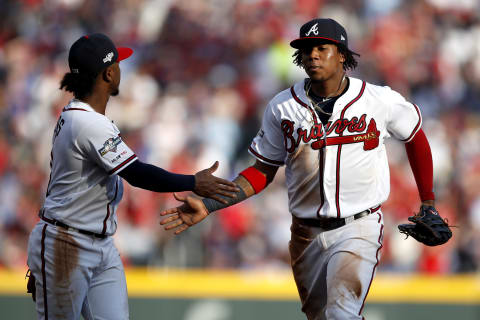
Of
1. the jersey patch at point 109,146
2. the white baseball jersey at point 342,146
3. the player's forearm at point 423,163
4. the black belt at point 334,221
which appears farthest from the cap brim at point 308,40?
the jersey patch at point 109,146

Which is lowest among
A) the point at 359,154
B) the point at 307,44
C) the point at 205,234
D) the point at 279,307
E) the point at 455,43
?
the point at 279,307

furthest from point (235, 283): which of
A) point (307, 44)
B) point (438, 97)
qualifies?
point (438, 97)

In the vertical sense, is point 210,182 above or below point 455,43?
below

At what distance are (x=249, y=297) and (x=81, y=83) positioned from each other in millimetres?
3475

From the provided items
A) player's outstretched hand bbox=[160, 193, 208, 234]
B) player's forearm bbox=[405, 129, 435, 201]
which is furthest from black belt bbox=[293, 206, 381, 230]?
player's outstretched hand bbox=[160, 193, 208, 234]

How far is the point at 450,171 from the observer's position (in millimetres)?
8695

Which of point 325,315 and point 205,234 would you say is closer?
point 325,315

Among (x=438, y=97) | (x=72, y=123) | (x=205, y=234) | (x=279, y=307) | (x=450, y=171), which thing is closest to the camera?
(x=72, y=123)

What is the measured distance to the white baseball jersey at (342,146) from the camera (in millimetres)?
4719

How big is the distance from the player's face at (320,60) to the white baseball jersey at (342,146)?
7.3 inches

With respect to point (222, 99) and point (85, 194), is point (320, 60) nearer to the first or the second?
point (85, 194)

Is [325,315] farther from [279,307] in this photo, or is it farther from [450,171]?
[450,171]

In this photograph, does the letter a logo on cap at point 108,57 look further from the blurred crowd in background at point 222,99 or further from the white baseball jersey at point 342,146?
the blurred crowd in background at point 222,99

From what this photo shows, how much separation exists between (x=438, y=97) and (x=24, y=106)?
532cm
